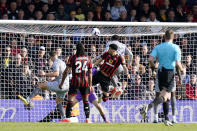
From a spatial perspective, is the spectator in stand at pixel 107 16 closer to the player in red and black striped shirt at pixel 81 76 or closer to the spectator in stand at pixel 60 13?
the spectator in stand at pixel 60 13

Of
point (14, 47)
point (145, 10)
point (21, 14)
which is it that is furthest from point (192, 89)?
point (21, 14)

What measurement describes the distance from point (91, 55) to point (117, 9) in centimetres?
388

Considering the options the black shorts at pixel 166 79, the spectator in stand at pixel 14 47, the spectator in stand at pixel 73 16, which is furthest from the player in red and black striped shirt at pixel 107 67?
the spectator in stand at pixel 73 16

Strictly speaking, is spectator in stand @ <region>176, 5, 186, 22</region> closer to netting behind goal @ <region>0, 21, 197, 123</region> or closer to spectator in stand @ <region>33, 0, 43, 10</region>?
netting behind goal @ <region>0, 21, 197, 123</region>

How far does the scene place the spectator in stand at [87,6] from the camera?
791 inches

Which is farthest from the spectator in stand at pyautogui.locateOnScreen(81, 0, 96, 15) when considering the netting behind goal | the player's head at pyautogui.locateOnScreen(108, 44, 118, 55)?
the player's head at pyautogui.locateOnScreen(108, 44, 118, 55)

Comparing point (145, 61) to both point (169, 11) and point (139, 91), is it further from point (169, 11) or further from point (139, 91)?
point (169, 11)

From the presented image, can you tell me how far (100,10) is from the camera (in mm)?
19906

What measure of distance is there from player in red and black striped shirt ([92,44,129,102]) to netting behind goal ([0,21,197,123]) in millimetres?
1272

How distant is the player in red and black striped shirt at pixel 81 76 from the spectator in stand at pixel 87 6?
598cm

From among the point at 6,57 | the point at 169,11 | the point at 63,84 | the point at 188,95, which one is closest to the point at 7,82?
the point at 6,57

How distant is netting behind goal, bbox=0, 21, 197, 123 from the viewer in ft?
53.5

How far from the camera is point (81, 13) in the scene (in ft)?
65.6

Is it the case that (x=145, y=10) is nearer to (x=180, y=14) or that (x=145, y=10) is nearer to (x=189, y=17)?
(x=180, y=14)
